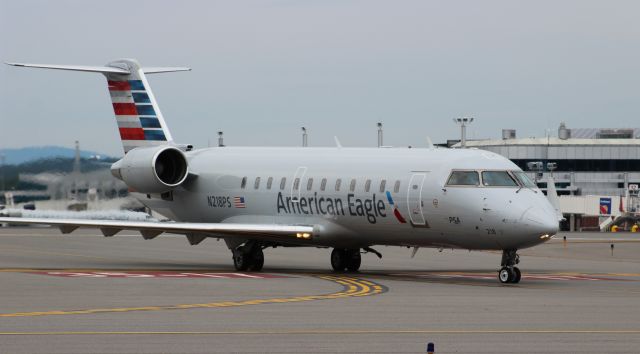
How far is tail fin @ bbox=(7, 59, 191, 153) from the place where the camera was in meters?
41.2

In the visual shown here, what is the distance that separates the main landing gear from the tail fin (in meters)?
14.6

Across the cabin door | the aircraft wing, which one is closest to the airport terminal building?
the aircraft wing

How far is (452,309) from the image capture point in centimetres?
2284

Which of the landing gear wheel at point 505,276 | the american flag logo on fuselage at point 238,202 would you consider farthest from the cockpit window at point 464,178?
the american flag logo on fuselage at point 238,202

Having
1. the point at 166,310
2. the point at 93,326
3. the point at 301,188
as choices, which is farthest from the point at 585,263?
the point at 93,326

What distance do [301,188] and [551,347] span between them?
1903 cm

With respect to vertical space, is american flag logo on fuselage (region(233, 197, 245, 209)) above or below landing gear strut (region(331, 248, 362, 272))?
above

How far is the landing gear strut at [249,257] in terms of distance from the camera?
35.6m

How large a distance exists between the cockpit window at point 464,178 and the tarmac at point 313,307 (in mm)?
2472

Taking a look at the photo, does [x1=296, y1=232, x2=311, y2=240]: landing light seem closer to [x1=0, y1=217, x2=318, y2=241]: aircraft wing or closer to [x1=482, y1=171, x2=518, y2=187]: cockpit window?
[x1=0, y1=217, x2=318, y2=241]: aircraft wing

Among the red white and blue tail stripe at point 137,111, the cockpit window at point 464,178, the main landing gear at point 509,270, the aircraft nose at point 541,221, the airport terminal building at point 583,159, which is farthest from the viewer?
the airport terminal building at point 583,159

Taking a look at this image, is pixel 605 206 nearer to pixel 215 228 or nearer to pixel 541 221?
pixel 215 228

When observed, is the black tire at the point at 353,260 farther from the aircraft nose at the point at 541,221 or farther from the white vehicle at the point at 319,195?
the aircraft nose at the point at 541,221

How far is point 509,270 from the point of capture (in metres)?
30.3
